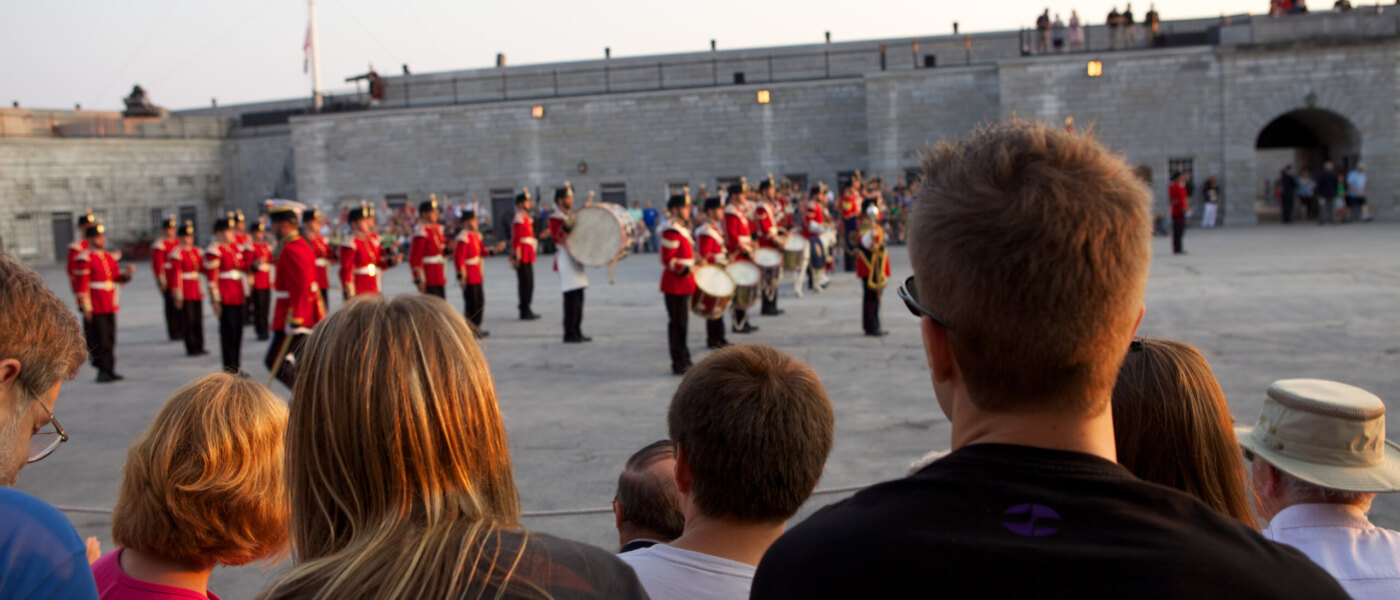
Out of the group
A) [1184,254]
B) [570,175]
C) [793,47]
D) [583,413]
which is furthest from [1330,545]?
[793,47]

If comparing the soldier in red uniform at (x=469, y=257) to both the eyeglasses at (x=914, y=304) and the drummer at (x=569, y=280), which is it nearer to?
the drummer at (x=569, y=280)

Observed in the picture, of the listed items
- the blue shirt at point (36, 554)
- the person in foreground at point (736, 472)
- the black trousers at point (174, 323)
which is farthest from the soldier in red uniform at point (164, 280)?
the blue shirt at point (36, 554)

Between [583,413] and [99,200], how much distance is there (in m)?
36.6

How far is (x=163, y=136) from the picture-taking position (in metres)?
39.5

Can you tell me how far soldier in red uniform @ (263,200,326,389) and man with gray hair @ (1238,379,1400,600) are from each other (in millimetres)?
7731

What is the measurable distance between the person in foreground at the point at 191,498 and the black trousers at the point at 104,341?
9929 mm

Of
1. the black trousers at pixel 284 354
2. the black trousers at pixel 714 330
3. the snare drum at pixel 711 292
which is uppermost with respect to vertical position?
the snare drum at pixel 711 292

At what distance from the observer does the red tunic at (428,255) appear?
1347 centimetres

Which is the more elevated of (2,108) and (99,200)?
(2,108)

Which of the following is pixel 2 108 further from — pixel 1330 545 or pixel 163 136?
pixel 1330 545

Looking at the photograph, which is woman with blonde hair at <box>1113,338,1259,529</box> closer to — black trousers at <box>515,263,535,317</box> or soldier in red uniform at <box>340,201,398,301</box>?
soldier in red uniform at <box>340,201,398,301</box>

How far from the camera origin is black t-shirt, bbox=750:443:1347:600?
3.71 feet

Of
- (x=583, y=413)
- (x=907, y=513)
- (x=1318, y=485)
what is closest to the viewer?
(x=907, y=513)

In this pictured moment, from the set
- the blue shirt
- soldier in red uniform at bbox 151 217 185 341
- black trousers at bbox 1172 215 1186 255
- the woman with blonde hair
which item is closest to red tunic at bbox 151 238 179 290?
soldier in red uniform at bbox 151 217 185 341
